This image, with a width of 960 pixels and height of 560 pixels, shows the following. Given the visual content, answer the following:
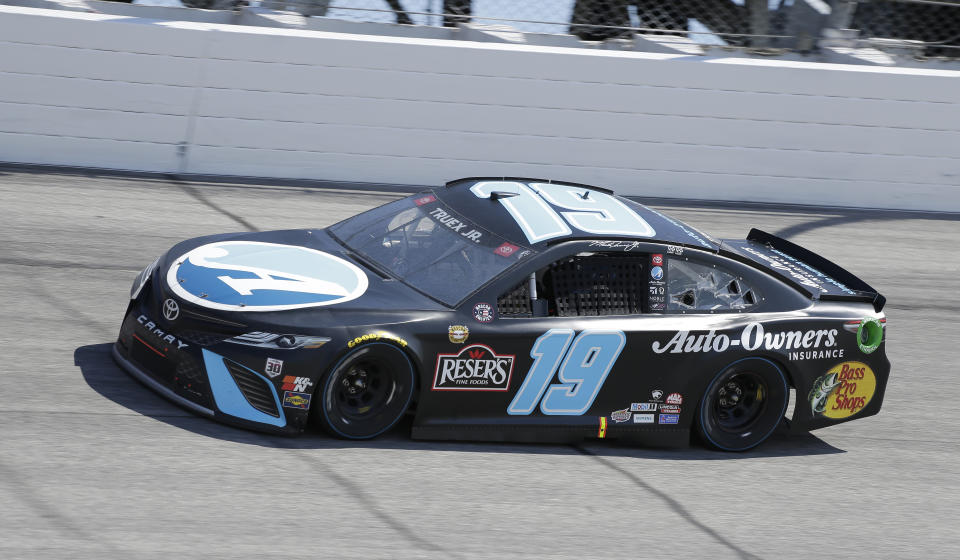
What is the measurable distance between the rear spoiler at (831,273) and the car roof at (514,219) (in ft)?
2.89

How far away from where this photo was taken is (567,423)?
20.1ft

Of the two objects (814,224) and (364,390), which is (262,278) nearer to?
(364,390)

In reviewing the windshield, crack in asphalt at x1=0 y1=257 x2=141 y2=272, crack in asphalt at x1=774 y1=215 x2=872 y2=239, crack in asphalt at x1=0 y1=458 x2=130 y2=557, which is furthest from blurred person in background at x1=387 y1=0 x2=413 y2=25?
crack in asphalt at x1=0 y1=458 x2=130 y2=557

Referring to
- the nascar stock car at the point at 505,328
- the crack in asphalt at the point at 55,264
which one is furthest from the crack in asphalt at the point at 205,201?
the nascar stock car at the point at 505,328

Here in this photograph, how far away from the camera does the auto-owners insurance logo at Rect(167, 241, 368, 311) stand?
569cm

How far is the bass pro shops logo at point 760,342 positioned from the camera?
20.6 feet

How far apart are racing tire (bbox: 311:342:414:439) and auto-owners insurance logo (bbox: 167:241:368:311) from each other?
0.34 m

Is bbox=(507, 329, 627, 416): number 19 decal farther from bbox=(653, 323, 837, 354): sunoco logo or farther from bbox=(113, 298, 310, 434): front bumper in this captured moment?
bbox=(113, 298, 310, 434): front bumper

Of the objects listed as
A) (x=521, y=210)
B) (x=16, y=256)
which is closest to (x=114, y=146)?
(x=16, y=256)

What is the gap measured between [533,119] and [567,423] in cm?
608

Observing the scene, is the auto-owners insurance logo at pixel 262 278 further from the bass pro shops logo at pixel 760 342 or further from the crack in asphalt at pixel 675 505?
the bass pro shops logo at pixel 760 342

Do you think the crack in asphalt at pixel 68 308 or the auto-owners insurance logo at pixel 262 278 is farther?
the crack in asphalt at pixel 68 308

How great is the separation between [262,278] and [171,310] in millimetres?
482

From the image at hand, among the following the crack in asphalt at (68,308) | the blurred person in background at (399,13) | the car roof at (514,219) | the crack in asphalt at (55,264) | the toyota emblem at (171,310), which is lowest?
the crack in asphalt at (55,264)
